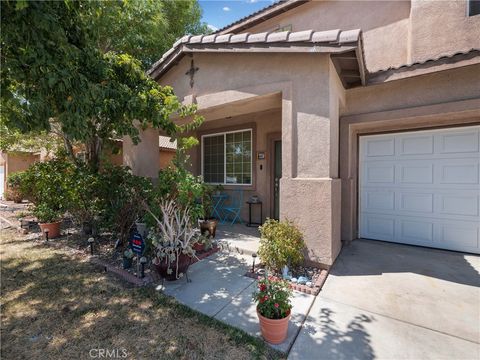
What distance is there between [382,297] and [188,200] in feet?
11.2

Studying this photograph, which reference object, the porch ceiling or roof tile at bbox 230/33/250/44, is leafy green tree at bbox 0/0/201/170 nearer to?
the porch ceiling

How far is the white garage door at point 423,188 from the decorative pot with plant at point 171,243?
457 centimetres

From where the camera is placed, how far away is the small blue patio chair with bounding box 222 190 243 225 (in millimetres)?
7711

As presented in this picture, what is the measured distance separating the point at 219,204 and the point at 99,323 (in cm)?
546

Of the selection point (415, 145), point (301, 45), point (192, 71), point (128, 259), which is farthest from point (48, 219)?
point (415, 145)

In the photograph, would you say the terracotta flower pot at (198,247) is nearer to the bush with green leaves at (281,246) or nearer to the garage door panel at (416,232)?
the bush with green leaves at (281,246)

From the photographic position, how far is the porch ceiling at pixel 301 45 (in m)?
3.74

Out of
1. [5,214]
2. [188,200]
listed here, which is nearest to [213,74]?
[188,200]

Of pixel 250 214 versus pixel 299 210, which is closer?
pixel 299 210

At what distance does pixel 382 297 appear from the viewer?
3311 mm

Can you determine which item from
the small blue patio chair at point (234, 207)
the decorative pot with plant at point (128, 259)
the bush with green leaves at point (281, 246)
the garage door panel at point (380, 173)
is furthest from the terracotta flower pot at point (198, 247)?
the garage door panel at point (380, 173)

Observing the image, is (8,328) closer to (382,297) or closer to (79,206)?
(79,206)

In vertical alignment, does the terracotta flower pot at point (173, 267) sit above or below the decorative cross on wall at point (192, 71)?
below

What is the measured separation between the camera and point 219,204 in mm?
8094
